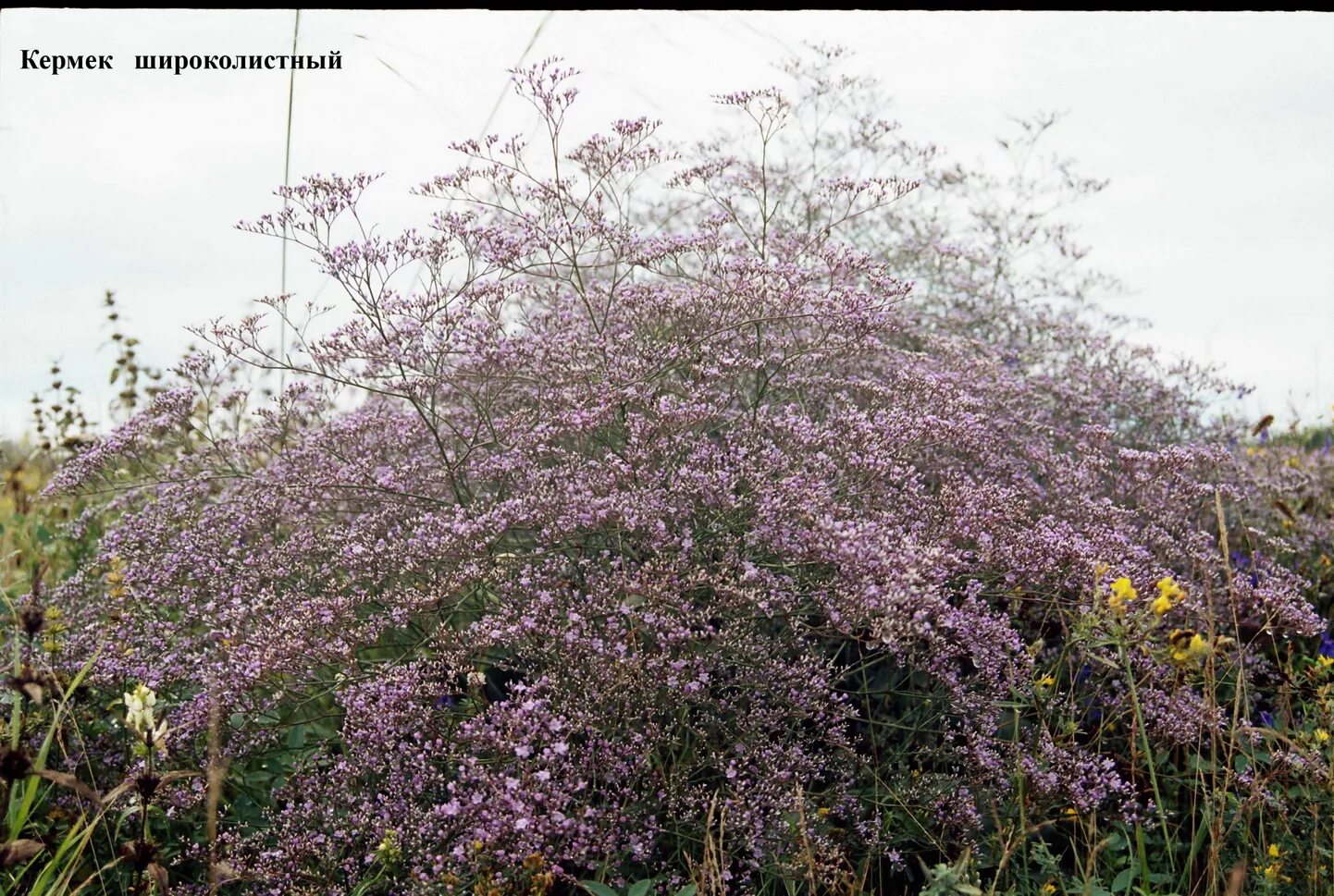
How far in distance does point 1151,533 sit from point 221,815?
3313 mm

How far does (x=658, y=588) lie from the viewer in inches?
120

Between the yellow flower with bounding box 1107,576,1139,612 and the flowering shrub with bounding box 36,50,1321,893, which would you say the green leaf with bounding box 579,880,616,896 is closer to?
the flowering shrub with bounding box 36,50,1321,893

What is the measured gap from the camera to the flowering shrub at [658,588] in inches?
119

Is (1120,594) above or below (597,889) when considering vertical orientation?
above

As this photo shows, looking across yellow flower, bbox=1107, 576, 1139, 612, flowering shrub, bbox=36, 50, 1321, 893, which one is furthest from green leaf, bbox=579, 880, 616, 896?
yellow flower, bbox=1107, 576, 1139, 612

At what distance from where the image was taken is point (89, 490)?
4.30 m

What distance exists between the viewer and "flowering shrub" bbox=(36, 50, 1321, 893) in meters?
3.02

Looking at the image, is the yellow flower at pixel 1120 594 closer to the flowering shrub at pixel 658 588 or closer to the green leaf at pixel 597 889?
the flowering shrub at pixel 658 588

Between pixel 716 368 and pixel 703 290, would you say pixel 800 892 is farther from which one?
pixel 703 290

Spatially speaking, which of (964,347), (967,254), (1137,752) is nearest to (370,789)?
(1137,752)

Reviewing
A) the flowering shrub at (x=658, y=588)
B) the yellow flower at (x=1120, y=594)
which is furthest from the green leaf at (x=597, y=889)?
the yellow flower at (x=1120, y=594)

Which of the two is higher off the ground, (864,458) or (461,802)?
(864,458)

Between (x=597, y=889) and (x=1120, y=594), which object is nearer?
(x=597, y=889)

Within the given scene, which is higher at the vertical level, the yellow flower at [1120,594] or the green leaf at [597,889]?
the yellow flower at [1120,594]
